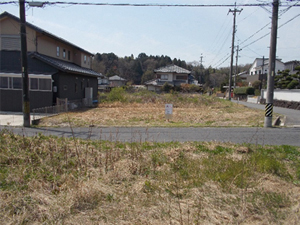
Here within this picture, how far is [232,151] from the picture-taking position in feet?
20.2

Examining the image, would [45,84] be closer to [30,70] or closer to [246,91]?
[30,70]

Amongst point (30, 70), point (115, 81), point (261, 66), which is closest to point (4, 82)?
point (30, 70)

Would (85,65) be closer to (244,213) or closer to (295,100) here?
(295,100)

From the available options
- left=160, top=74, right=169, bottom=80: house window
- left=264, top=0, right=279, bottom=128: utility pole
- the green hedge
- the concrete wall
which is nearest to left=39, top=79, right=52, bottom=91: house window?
left=264, top=0, right=279, bottom=128: utility pole

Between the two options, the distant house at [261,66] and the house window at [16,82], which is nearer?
the house window at [16,82]

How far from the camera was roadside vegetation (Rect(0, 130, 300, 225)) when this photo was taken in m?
3.17

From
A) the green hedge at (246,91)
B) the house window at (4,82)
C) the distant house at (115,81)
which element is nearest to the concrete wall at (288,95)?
the green hedge at (246,91)

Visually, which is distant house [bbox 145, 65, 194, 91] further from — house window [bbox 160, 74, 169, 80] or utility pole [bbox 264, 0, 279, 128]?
utility pole [bbox 264, 0, 279, 128]

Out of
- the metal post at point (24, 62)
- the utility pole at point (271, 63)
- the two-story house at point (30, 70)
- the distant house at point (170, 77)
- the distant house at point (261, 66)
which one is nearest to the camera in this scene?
the metal post at point (24, 62)

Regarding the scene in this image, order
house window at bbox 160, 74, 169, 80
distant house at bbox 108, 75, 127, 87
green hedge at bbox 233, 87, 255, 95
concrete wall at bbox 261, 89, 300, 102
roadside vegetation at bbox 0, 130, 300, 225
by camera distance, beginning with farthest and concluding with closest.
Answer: distant house at bbox 108, 75, 127, 87, house window at bbox 160, 74, 169, 80, green hedge at bbox 233, 87, 255, 95, concrete wall at bbox 261, 89, 300, 102, roadside vegetation at bbox 0, 130, 300, 225

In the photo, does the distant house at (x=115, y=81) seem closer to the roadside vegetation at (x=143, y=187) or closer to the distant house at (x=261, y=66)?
the distant house at (x=261, y=66)

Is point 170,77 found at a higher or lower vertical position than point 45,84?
higher

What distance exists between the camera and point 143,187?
4.00 metres

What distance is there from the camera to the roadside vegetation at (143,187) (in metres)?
3.17
